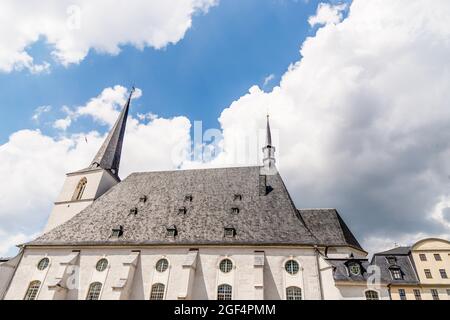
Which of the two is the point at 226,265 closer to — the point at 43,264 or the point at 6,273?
the point at 43,264

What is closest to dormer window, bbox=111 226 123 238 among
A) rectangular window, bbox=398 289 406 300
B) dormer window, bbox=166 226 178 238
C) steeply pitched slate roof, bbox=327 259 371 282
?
dormer window, bbox=166 226 178 238

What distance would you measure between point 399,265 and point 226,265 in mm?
14851

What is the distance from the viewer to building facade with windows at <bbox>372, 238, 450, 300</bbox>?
21.6 meters

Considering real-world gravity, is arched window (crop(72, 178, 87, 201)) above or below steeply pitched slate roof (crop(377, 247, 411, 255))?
above

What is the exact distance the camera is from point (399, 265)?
23453 millimetres

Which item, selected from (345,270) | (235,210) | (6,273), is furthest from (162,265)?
(345,270)

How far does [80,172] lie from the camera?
32.8 m

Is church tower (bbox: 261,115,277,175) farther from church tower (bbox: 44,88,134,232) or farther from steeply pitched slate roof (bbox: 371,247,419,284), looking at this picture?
church tower (bbox: 44,88,134,232)

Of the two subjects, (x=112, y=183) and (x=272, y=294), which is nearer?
(x=272, y=294)

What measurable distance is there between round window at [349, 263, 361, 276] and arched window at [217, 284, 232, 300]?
912cm

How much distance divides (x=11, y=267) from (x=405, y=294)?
1270 inches

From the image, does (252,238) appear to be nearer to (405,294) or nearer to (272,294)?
(272,294)
